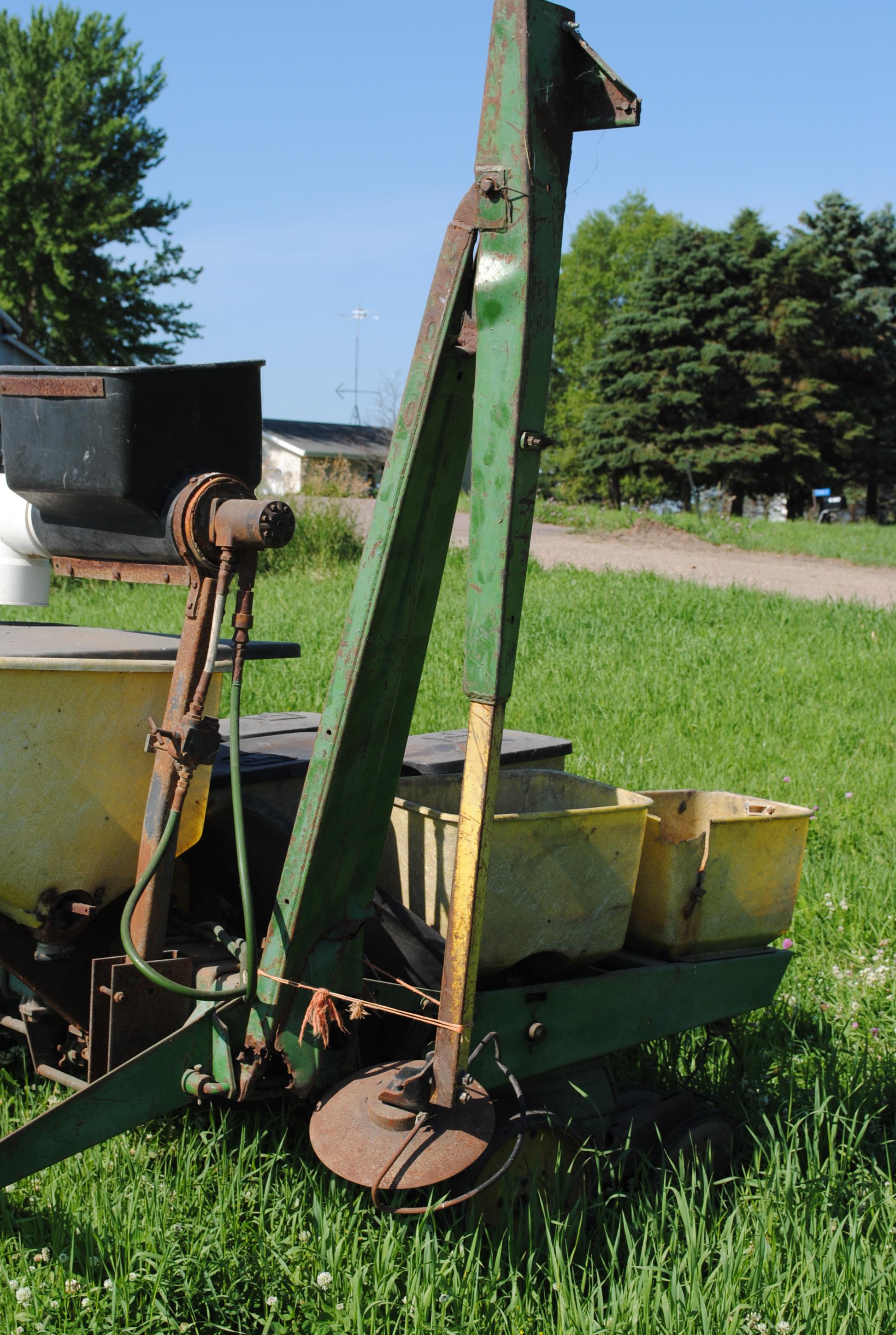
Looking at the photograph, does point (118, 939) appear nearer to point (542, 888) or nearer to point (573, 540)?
point (542, 888)

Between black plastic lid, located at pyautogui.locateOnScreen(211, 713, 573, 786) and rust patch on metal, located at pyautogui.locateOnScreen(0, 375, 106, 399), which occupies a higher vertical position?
rust patch on metal, located at pyautogui.locateOnScreen(0, 375, 106, 399)

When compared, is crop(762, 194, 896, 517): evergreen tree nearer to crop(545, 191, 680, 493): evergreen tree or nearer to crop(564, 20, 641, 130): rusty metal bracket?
crop(545, 191, 680, 493): evergreen tree

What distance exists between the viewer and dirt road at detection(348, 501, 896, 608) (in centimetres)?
1320

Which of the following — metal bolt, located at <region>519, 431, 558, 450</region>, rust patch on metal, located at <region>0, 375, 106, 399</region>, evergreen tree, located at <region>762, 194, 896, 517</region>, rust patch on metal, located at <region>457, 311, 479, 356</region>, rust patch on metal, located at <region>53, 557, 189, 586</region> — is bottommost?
rust patch on metal, located at <region>53, 557, 189, 586</region>

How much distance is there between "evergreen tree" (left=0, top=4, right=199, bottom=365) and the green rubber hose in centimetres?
3211

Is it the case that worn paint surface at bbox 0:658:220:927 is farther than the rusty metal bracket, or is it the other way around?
worn paint surface at bbox 0:658:220:927

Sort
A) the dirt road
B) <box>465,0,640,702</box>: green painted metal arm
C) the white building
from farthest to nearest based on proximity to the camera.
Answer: the white building → the dirt road → <box>465,0,640,702</box>: green painted metal arm

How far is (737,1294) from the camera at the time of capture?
2.25m

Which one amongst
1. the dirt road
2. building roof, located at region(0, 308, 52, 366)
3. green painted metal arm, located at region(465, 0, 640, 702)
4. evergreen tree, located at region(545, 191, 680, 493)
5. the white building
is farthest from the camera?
evergreen tree, located at region(545, 191, 680, 493)

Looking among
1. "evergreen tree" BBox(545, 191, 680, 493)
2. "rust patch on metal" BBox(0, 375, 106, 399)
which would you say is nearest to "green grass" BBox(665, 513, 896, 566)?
"rust patch on metal" BBox(0, 375, 106, 399)

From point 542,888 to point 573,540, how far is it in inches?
585

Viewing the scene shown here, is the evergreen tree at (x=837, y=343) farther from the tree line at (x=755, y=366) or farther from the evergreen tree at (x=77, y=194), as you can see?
the evergreen tree at (x=77, y=194)

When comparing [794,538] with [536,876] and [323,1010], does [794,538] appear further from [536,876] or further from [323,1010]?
[323,1010]

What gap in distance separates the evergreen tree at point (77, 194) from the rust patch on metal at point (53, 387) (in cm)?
3172
